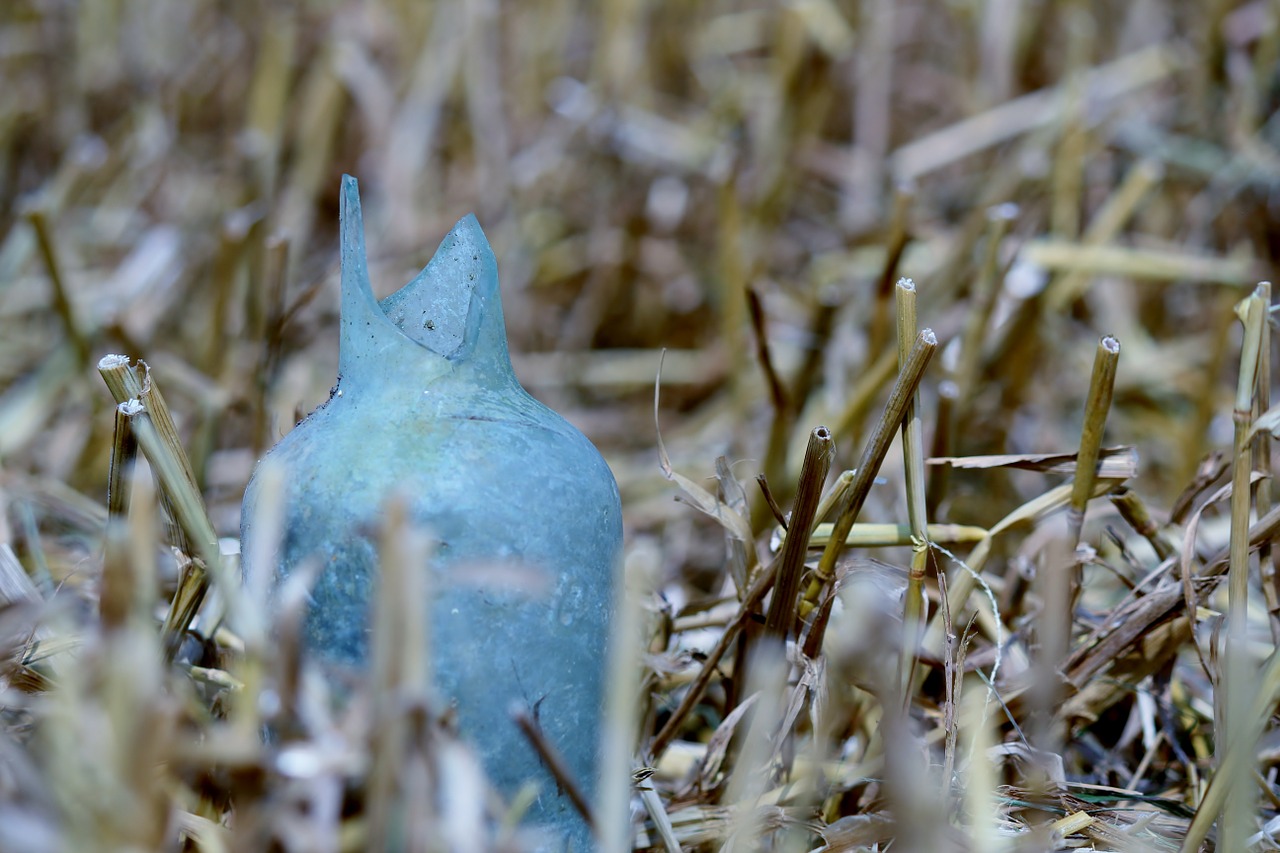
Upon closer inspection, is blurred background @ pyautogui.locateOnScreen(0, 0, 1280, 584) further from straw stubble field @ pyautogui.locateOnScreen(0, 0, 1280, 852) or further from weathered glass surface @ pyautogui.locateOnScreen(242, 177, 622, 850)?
weathered glass surface @ pyautogui.locateOnScreen(242, 177, 622, 850)

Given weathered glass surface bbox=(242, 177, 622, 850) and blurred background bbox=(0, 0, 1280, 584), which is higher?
blurred background bbox=(0, 0, 1280, 584)

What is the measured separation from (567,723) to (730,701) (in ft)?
0.67

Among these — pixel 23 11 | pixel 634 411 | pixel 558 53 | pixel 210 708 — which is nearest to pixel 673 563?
pixel 634 411

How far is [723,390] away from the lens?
1658mm

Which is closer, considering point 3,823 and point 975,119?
point 3,823

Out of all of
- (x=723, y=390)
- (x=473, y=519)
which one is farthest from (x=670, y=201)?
(x=473, y=519)

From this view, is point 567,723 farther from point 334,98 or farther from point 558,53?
point 558,53

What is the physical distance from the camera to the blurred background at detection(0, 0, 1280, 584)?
1.37m

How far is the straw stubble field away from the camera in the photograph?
539 mm

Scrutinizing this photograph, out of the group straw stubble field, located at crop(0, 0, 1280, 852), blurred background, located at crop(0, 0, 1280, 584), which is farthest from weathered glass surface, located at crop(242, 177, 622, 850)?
blurred background, located at crop(0, 0, 1280, 584)

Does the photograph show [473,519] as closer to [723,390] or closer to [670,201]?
[723,390]

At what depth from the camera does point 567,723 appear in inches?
24.8

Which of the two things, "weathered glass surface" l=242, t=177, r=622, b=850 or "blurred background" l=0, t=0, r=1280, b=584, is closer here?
"weathered glass surface" l=242, t=177, r=622, b=850

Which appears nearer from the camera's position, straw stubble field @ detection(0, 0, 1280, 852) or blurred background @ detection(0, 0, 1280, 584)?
straw stubble field @ detection(0, 0, 1280, 852)
